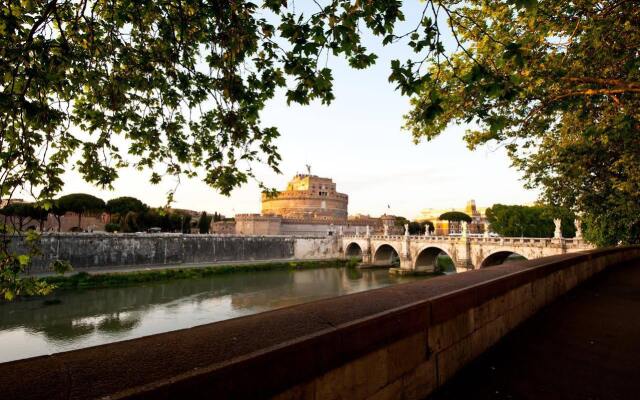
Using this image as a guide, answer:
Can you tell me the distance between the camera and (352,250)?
2041 inches

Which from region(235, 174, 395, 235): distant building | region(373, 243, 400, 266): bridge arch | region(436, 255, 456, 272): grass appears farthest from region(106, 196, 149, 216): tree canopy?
region(436, 255, 456, 272): grass

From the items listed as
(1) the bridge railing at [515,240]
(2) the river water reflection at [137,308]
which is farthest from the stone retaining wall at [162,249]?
(1) the bridge railing at [515,240]

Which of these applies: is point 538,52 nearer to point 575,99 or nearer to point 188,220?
point 575,99

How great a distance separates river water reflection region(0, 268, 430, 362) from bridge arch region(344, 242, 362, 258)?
18051mm

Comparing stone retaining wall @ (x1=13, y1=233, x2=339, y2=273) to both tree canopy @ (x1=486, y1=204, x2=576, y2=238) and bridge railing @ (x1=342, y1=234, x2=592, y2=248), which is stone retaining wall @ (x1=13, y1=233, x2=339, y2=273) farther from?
tree canopy @ (x1=486, y1=204, x2=576, y2=238)

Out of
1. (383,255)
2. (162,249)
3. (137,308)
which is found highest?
(162,249)

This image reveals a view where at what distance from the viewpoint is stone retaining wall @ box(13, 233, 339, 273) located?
29.8 m

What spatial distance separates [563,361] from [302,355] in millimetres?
2724

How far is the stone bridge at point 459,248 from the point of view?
73.4ft

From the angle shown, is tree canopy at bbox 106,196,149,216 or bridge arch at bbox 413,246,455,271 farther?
tree canopy at bbox 106,196,149,216

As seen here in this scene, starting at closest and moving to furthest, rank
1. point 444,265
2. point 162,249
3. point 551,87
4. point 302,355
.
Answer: point 302,355 < point 551,87 < point 162,249 < point 444,265

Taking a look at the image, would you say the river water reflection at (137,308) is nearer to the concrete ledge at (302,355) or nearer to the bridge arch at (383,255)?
the bridge arch at (383,255)

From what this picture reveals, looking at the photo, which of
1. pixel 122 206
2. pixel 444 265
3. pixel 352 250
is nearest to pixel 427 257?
pixel 444 265

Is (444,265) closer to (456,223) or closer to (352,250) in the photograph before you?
(352,250)
